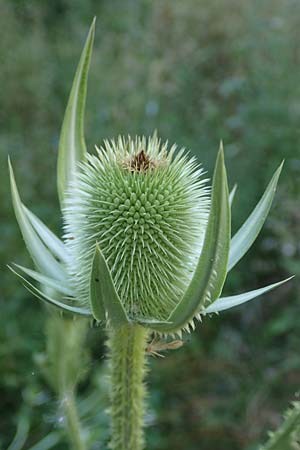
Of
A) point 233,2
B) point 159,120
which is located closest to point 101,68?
point 159,120

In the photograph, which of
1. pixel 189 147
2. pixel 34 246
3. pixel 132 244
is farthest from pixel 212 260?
pixel 189 147

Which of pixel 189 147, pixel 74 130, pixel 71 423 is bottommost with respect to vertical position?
pixel 71 423

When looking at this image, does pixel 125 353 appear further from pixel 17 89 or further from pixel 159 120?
pixel 17 89

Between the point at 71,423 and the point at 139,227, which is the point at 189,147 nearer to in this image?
the point at 139,227

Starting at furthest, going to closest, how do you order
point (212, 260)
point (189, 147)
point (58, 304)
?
point (189, 147)
point (58, 304)
point (212, 260)

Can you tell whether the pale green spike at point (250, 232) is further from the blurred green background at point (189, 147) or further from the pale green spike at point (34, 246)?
the blurred green background at point (189, 147)
